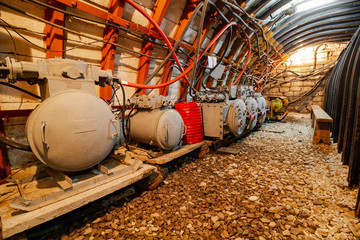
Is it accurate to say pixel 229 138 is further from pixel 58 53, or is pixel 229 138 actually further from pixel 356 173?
pixel 58 53

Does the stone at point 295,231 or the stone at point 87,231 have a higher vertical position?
the stone at point 87,231

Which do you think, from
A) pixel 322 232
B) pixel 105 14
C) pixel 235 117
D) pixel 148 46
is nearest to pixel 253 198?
pixel 322 232

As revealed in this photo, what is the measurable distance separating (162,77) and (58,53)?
7.13 feet

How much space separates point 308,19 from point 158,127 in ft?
31.1

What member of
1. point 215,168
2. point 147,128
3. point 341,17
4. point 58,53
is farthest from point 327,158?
point 341,17

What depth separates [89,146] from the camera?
1.64 metres

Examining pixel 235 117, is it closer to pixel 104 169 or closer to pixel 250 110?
pixel 250 110

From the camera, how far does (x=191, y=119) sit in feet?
11.6

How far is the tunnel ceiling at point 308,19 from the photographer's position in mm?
5870

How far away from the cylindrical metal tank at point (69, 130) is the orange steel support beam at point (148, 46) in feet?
6.85

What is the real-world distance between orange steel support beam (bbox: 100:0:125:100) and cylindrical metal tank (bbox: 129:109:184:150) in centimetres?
80

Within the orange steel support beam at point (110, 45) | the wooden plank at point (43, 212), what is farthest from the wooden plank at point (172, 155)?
the orange steel support beam at point (110, 45)

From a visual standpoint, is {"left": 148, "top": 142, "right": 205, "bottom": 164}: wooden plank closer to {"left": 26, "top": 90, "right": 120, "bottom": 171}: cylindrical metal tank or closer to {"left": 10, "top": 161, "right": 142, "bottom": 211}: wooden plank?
{"left": 10, "top": 161, "right": 142, "bottom": 211}: wooden plank

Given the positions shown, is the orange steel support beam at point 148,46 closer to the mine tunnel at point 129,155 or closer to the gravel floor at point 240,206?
the mine tunnel at point 129,155
